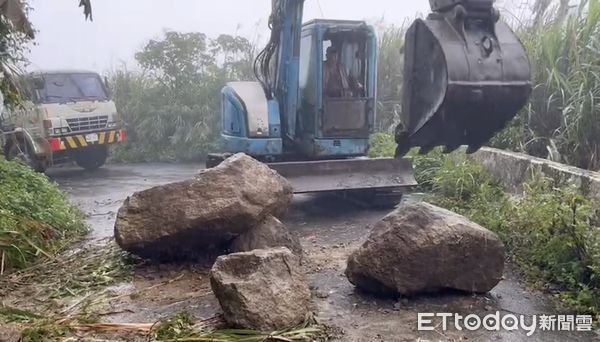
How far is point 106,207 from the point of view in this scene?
8086mm

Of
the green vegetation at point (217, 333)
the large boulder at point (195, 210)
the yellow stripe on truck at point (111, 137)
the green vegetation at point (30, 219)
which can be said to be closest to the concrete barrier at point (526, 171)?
the large boulder at point (195, 210)

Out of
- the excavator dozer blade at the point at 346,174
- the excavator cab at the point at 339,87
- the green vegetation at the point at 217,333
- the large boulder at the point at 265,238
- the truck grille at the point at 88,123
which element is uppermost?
the excavator cab at the point at 339,87

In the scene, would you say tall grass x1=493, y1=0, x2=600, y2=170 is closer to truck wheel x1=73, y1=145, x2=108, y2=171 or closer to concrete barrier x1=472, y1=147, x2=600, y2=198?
concrete barrier x1=472, y1=147, x2=600, y2=198

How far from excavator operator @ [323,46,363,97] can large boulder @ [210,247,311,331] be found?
11.8 ft

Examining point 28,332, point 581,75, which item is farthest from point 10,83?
point 581,75

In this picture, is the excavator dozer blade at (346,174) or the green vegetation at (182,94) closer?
the excavator dozer blade at (346,174)

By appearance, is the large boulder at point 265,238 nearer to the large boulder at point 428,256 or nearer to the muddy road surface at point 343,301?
the muddy road surface at point 343,301

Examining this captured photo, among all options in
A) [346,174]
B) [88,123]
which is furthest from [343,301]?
[88,123]

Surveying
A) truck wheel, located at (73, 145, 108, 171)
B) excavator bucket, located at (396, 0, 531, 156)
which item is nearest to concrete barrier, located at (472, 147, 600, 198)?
excavator bucket, located at (396, 0, 531, 156)

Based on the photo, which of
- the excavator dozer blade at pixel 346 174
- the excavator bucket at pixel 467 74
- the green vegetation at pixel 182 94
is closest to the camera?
the excavator bucket at pixel 467 74

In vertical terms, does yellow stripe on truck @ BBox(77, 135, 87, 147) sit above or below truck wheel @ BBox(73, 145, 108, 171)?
above

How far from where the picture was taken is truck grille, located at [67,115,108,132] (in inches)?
438

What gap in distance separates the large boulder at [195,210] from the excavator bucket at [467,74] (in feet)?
5.86

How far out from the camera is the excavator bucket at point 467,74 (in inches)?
126
